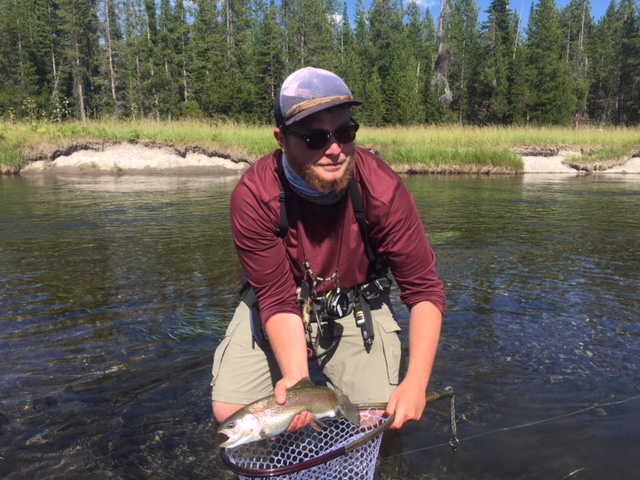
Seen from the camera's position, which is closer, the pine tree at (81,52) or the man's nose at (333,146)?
the man's nose at (333,146)

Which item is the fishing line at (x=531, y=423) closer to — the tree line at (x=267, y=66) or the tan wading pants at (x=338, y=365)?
the tan wading pants at (x=338, y=365)

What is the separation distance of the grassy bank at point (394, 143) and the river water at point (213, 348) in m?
15.9

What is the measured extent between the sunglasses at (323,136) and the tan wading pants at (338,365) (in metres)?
1.15

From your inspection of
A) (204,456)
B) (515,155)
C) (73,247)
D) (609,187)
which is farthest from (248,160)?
(204,456)

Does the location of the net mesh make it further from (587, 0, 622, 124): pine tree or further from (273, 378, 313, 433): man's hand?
(587, 0, 622, 124): pine tree

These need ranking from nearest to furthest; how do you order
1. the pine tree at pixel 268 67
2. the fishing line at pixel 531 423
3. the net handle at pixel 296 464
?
the net handle at pixel 296 464 < the fishing line at pixel 531 423 < the pine tree at pixel 268 67

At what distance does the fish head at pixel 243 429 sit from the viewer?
2.27 meters

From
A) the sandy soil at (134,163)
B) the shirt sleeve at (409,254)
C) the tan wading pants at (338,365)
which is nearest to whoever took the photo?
the shirt sleeve at (409,254)

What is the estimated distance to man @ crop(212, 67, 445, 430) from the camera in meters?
2.84

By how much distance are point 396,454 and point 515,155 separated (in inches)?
1008

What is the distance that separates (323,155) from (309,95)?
321mm

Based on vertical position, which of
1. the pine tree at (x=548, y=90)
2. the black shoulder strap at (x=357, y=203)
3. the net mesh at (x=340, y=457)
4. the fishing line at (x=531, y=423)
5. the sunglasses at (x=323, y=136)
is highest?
the pine tree at (x=548, y=90)

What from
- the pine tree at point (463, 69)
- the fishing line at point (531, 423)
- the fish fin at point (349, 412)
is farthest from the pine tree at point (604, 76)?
the fish fin at point (349, 412)

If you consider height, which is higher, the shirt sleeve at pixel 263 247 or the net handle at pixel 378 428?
the shirt sleeve at pixel 263 247
